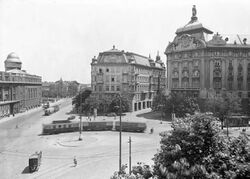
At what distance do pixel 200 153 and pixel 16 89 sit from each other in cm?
7495

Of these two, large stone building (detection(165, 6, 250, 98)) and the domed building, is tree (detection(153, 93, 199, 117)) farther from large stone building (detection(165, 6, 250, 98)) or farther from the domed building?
the domed building

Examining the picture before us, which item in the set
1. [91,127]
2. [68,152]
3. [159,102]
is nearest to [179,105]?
[159,102]

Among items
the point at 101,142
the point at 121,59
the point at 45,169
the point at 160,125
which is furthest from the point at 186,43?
the point at 45,169

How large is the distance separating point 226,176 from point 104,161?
63.6 ft

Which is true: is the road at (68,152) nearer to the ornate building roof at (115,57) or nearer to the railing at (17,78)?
the railing at (17,78)

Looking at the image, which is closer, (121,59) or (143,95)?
(121,59)

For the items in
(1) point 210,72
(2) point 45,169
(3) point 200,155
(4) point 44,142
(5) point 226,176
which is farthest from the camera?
(1) point 210,72

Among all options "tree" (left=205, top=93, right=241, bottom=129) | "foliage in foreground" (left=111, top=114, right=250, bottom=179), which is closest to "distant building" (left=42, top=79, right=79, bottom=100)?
"tree" (left=205, top=93, right=241, bottom=129)

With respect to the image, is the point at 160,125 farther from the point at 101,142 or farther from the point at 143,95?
the point at 143,95

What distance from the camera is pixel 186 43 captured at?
64.6 m

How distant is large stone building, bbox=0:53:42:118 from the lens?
66.2 m

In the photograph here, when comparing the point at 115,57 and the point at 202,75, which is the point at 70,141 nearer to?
the point at 115,57

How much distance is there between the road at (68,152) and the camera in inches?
966

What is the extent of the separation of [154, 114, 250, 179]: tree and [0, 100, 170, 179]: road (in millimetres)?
13007
